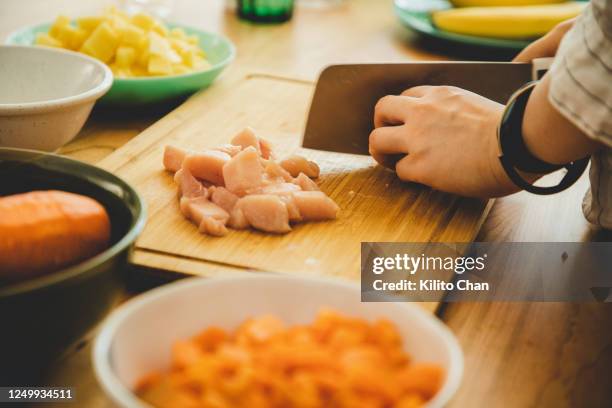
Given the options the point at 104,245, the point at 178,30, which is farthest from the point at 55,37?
the point at 104,245

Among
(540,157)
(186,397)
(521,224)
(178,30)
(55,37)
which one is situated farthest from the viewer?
(178,30)

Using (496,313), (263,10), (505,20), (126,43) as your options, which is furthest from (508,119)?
(263,10)

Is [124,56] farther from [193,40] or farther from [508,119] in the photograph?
[508,119]

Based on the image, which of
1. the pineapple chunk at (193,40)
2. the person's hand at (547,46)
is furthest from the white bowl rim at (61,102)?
the person's hand at (547,46)

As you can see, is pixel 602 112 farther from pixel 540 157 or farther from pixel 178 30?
pixel 178 30

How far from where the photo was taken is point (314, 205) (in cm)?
123

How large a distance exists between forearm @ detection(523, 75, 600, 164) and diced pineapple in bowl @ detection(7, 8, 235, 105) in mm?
834

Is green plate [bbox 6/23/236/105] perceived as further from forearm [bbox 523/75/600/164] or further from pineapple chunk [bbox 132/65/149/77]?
forearm [bbox 523/75/600/164]

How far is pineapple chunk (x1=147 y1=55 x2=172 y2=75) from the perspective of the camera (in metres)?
1.67

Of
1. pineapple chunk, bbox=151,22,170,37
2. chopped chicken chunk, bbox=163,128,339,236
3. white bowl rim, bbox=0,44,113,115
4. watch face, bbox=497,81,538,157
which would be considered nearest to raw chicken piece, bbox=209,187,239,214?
chopped chicken chunk, bbox=163,128,339,236

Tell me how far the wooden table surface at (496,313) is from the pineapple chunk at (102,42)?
5.3 inches

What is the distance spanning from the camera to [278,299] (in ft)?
2.63

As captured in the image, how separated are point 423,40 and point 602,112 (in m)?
1.55

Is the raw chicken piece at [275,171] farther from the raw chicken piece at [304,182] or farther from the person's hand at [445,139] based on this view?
the person's hand at [445,139]
